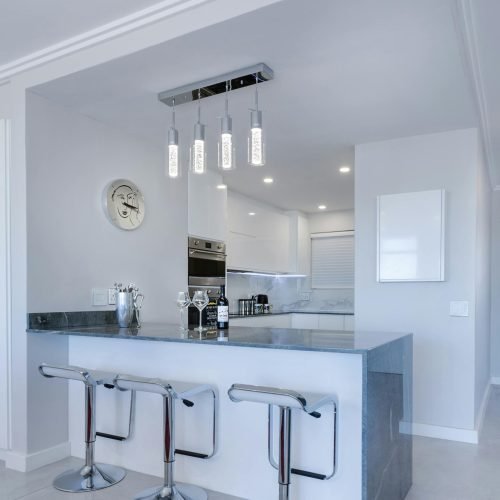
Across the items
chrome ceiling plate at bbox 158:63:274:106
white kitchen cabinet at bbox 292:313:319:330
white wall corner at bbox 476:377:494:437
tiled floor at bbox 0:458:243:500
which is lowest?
white wall corner at bbox 476:377:494:437

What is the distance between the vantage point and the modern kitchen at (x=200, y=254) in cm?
227

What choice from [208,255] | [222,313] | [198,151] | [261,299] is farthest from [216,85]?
[261,299]

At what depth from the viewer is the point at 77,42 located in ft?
8.80

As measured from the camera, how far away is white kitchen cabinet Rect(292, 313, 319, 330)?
6.52 m

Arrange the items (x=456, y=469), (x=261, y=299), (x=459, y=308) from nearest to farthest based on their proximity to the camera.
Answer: (x=456, y=469) < (x=459, y=308) < (x=261, y=299)

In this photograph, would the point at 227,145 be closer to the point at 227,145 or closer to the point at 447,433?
the point at 227,145

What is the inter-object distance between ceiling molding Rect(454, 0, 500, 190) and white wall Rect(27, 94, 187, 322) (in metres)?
2.47

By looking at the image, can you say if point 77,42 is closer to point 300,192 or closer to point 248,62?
point 248,62

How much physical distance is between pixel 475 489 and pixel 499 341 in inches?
138

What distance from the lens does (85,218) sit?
11.1ft

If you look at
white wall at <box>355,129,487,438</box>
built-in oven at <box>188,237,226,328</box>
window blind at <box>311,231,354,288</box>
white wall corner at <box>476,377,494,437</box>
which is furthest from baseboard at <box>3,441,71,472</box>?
window blind at <box>311,231,354,288</box>

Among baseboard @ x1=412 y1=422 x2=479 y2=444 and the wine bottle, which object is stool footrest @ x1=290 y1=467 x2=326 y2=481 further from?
baseboard @ x1=412 y1=422 x2=479 y2=444

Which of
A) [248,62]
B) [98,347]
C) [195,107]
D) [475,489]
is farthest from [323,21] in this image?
[475,489]

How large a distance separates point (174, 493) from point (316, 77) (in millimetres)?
2416
